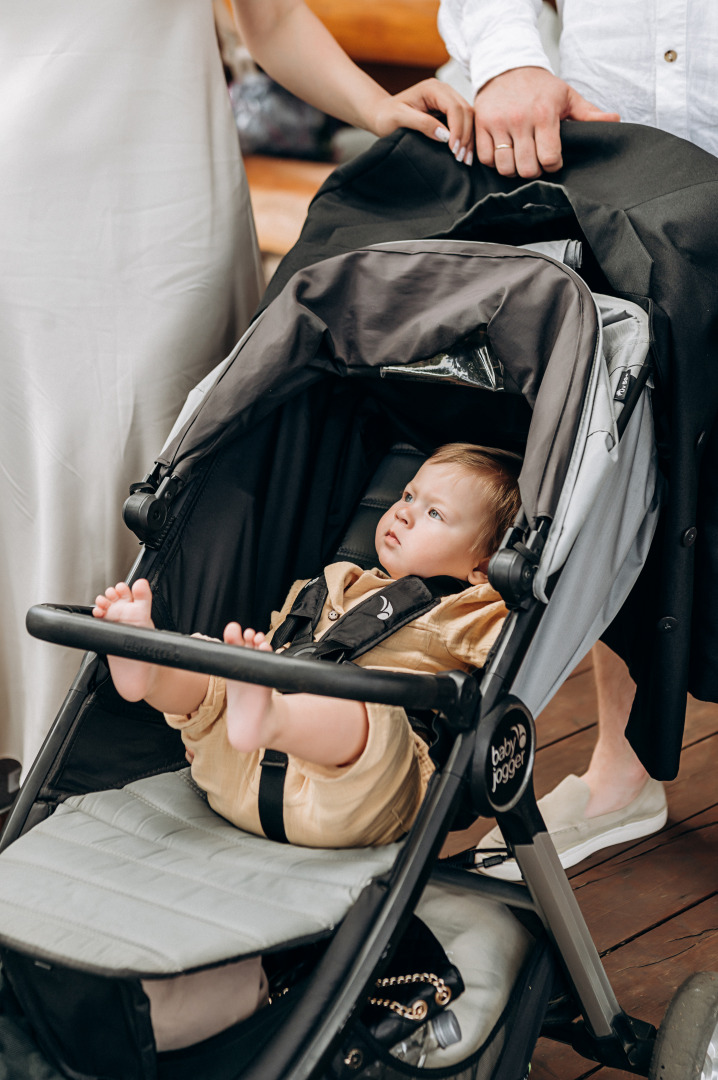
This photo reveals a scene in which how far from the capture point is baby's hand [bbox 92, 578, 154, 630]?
3.85 ft

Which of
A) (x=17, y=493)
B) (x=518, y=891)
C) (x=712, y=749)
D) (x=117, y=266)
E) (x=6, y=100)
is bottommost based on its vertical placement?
(x=712, y=749)

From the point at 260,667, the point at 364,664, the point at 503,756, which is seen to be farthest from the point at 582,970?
the point at 260,667

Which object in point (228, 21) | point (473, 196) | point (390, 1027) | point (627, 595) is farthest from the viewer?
point (228, 21)

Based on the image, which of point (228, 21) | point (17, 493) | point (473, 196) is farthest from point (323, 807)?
point (228, 21)

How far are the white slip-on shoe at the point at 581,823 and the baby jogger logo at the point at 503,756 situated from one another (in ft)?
2.30

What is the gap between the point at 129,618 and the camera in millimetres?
1175

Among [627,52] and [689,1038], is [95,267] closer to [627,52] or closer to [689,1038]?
[627,52]

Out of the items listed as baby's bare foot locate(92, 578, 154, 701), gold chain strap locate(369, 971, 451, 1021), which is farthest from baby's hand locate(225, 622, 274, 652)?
gold chain strap locate(369, 971, 451, 1021)

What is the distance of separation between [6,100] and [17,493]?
0.56 meters

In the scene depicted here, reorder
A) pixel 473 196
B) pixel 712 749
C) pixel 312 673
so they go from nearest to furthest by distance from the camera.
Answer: pixel 312 673
pixel 473 196
pixel 712 749

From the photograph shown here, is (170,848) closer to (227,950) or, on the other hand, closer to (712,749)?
(227,950)

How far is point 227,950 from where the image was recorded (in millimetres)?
913

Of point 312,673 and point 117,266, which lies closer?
point 312,673

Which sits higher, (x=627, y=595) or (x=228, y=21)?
(x=228, y=21)
